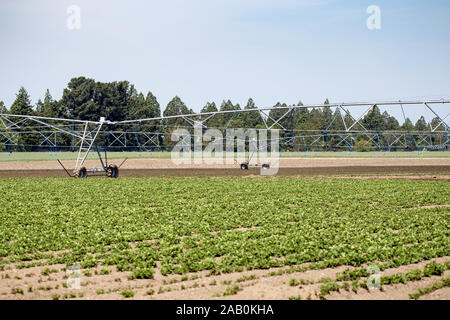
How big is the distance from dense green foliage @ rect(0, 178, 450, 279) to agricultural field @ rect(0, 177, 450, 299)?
0.04 metres

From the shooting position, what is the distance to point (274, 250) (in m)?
12.5

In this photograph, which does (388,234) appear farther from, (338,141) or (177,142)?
(338,141)

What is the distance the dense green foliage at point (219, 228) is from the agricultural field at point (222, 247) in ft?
0.15

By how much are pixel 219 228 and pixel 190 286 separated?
6299 mm

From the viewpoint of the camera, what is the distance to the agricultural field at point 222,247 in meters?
9.71

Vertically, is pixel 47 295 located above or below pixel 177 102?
below

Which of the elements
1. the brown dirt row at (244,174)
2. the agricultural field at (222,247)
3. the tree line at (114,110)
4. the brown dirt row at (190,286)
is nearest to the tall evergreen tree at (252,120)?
the tree line at (114,110)

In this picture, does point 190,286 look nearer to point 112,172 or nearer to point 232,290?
point 232,290

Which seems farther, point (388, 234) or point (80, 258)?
point (388, 234)

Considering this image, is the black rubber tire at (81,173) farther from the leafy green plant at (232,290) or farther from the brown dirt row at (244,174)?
the leafy green plant at (232,290)
